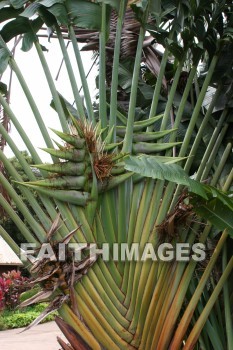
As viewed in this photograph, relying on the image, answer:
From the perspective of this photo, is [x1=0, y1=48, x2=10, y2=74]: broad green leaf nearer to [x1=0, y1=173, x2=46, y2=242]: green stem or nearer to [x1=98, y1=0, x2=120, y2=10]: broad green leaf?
[x1=98, y1=0, x2=120, y2=10]: broad green leaf

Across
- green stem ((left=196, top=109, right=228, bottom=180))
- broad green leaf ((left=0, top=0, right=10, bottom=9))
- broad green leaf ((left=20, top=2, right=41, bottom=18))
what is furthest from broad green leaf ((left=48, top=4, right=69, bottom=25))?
green stem ((left=196, top=109, right=228, bottom=180))

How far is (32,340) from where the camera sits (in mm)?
10938

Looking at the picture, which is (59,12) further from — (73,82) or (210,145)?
(210,145)

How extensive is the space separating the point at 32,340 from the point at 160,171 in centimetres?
907

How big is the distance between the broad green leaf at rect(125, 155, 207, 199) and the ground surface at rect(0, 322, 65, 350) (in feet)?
24.6

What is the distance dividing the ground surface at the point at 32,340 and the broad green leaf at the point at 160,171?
24.6 feet

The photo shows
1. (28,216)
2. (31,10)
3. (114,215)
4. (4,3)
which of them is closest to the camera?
(28,216)

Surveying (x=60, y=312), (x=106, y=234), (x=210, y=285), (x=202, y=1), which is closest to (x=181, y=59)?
(x=202, y=1)

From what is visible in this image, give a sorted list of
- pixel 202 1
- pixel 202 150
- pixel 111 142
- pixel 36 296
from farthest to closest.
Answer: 1. pixel 202 150
2. pixel 202 1
3. pixel 111 142
4. pixel 36 296

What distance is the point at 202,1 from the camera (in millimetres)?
3930

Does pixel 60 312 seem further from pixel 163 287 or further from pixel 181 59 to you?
pixel 181 59

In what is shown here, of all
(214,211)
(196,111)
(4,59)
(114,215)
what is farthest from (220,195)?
(4,59)

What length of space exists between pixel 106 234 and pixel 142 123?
0.92m

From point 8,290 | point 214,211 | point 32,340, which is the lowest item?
point 214,211
